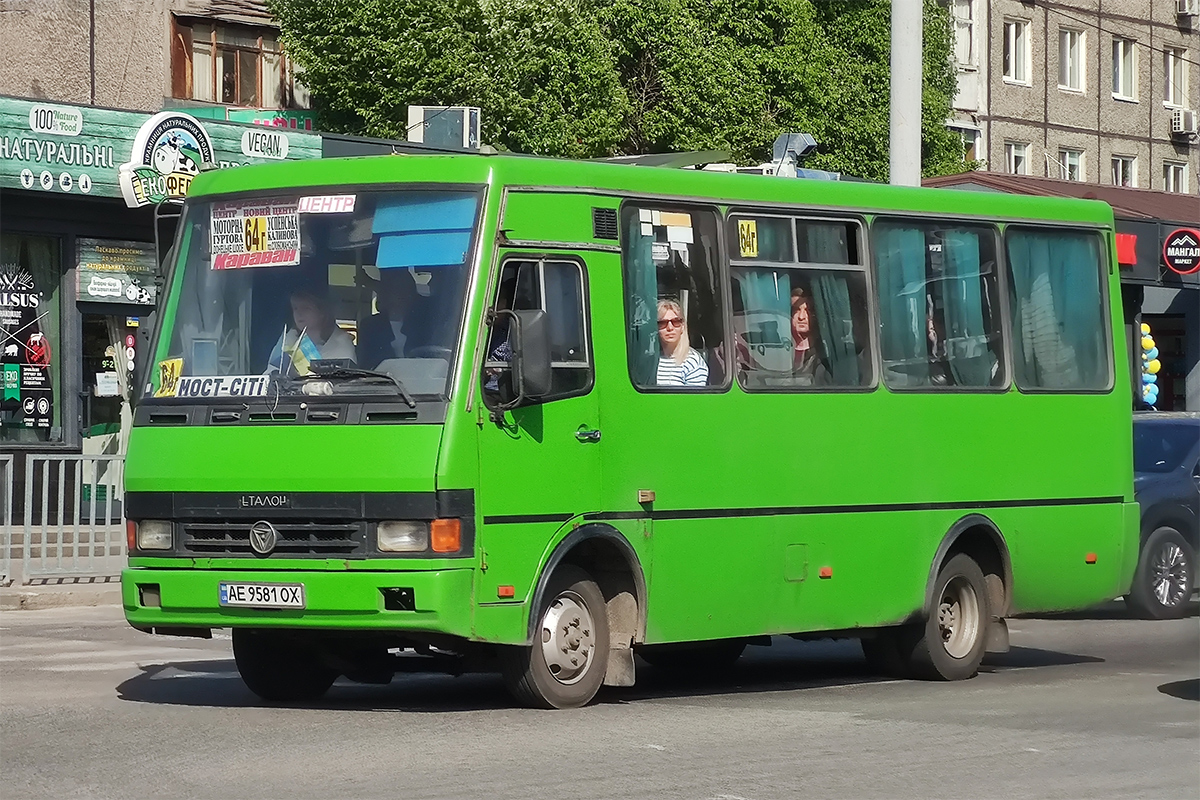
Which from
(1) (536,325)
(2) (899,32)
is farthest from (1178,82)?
(1) (536,325)

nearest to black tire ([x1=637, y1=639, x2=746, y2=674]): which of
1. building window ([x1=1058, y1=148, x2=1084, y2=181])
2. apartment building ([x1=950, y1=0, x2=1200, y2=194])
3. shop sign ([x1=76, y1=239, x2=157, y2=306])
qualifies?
shop sign ([x1=76, y1=239, x2=157, y2=306])

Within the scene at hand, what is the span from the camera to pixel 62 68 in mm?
35062

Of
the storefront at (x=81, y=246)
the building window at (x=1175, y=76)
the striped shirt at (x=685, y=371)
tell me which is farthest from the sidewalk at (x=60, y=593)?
the building window at (x=1175, y=76)

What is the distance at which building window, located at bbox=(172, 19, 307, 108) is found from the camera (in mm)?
36625

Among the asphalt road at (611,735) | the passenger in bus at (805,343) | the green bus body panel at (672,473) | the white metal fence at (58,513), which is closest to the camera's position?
the asphalt road at (611,735)

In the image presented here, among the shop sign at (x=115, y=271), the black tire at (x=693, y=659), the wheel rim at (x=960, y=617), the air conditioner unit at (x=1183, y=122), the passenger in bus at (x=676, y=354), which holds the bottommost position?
the black tire at (x=693, y=659)

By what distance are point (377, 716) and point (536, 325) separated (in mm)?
2130

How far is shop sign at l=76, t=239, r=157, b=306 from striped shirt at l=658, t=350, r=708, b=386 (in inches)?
594

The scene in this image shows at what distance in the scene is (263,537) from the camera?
10617 millimetres

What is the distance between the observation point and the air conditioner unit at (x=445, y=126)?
31.5 meters

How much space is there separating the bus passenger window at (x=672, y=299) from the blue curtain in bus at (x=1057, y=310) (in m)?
2.95

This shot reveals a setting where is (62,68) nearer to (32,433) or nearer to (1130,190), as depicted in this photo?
(32,433)

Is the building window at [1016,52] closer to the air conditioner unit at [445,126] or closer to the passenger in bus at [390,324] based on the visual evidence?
the air conditioner unit at [445,126]

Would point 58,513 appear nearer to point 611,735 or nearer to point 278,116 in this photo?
point 611,735
